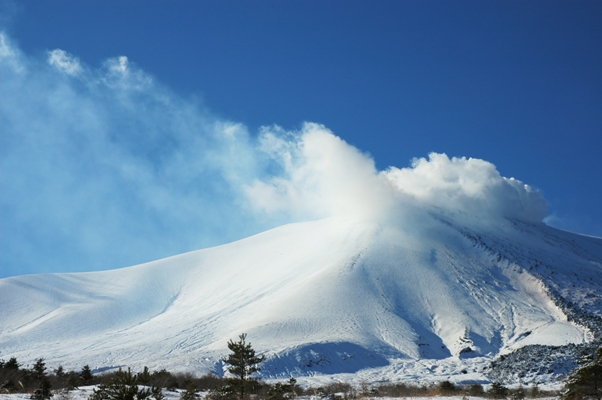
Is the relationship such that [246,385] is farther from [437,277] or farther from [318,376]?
[437,277]

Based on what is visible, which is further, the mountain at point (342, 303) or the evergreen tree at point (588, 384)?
the mountain at point (342, 303)

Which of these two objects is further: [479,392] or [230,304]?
[230,304]

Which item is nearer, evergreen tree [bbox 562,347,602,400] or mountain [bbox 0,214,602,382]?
evergreen tree [bbox 562,347,602,400]

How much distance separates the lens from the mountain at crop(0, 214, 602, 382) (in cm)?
6712

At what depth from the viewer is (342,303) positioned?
87438 mm

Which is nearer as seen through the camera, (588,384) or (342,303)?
(588,384)

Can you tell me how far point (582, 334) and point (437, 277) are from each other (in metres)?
35.1

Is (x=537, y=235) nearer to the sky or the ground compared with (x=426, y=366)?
nearer to the sky

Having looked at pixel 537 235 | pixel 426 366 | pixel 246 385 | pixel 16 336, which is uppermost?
pixel 537 235

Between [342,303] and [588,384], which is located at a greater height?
[342,303]

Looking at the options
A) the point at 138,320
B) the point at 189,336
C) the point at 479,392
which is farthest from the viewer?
the point at 138,320

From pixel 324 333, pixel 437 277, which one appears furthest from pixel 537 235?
pixel 324 333

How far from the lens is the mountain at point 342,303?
220ft

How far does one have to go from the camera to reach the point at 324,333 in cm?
7550
